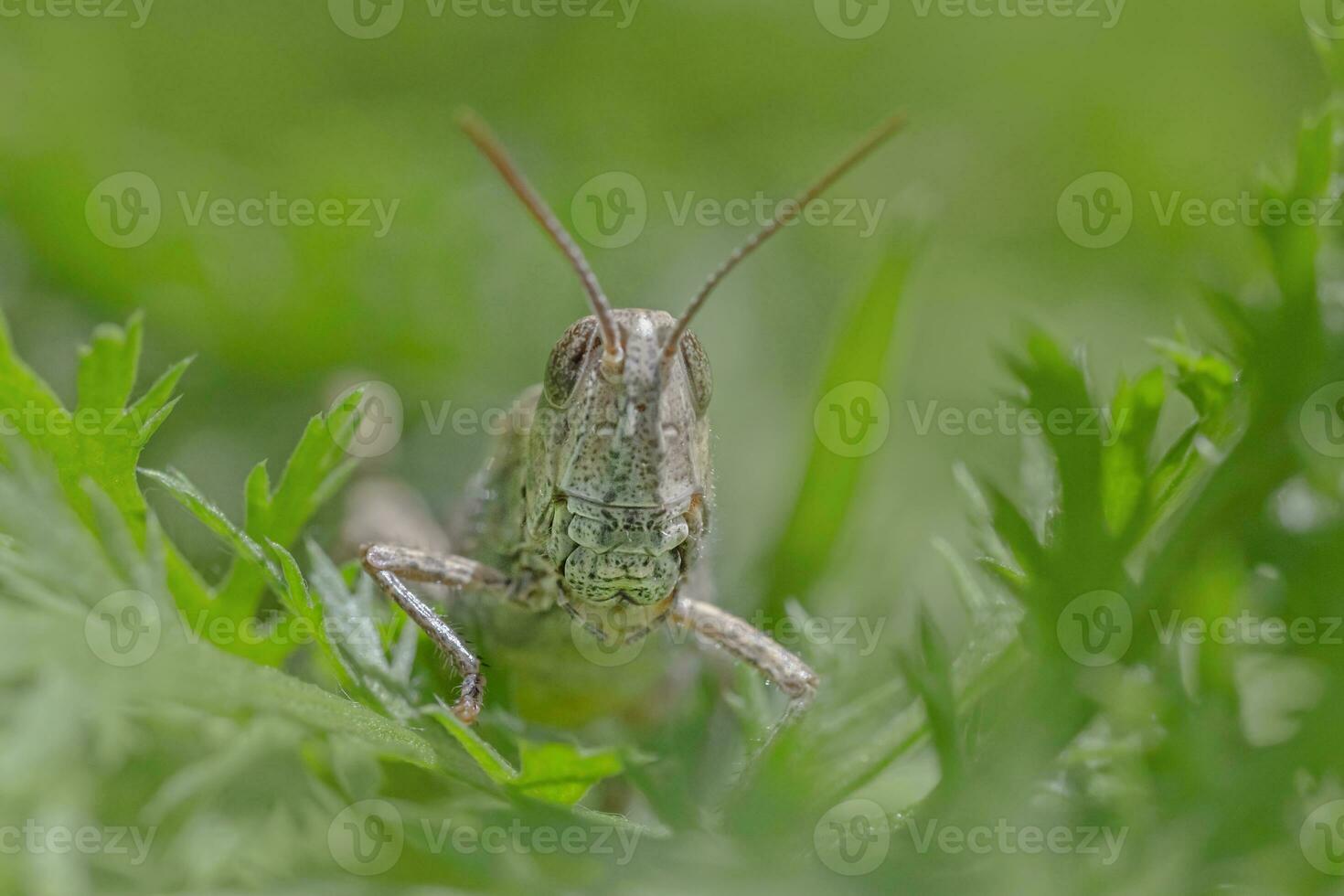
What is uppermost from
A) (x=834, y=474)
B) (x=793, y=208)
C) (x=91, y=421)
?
(x=91, y=421)

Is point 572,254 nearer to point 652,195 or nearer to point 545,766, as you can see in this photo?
point 545,766

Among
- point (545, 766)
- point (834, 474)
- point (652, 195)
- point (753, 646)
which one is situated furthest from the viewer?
point (652, 195)

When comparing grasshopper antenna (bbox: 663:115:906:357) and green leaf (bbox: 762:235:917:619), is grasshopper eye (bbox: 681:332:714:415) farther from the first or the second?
green leaf (bbox: 762:235:917:619)

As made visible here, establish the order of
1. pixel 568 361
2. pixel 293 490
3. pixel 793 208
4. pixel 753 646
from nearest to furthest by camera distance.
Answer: pixel 293 490, pixel 793 208, pixel 568 361, pixel 753 646

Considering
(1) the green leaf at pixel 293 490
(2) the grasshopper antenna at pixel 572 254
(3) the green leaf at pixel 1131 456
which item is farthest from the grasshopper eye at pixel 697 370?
(3) the green leaf at pixel 1131 456

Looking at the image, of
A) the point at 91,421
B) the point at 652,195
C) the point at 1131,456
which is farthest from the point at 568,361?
the point at 652,195

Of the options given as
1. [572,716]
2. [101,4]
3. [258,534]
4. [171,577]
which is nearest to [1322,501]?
[258,534]

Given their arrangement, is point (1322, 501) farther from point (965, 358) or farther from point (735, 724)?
point (965, 358)

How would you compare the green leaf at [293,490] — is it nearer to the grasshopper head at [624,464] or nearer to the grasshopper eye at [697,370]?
the grasshopper head at [624,464]
